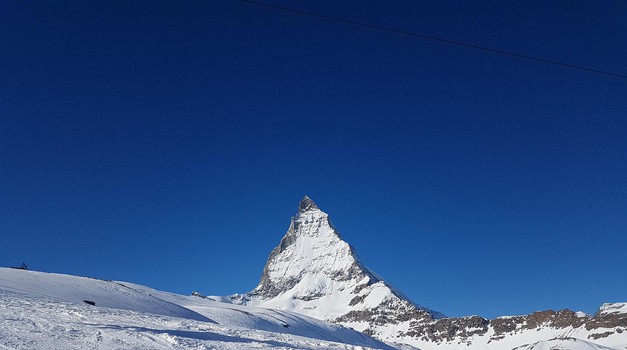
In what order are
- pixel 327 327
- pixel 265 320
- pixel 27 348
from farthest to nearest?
pixel 327 327
pixel 265 320
pixel 27 348

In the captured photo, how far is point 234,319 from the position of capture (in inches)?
2594

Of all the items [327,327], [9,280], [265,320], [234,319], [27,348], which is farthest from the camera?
[327,327]

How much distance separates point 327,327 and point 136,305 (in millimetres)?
62805

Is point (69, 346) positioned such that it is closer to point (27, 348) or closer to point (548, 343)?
point (27, 348)

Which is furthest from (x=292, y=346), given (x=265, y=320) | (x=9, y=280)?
(x=265, y=320)

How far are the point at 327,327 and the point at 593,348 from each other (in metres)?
87.9

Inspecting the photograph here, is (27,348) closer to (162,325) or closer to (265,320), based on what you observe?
(162,325)

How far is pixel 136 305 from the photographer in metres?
46.8

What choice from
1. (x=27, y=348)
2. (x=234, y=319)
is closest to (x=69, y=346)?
(x=27, y=348)

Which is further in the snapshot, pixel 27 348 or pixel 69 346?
pixel 69 346

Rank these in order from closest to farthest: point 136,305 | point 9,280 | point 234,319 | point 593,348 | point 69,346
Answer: point 69,346 < point 9,280 < point 136,305 < point 234,319 < point 593,348

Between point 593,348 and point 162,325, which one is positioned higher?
point 593,348

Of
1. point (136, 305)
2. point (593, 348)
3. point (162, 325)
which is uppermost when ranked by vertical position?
point (593, 348)

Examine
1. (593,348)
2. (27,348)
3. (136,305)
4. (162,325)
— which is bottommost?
(27,348)
